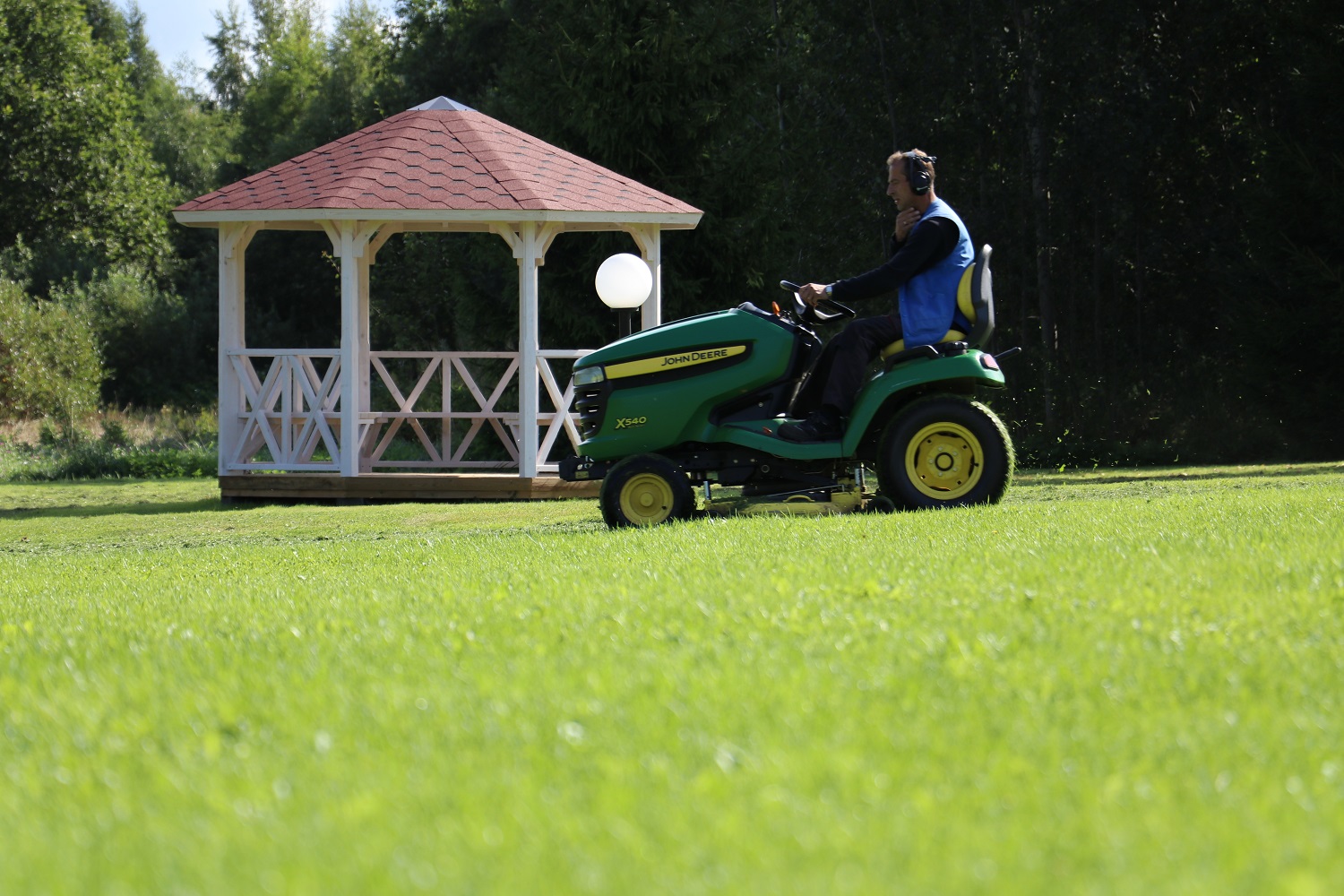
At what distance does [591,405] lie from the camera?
28.8ft

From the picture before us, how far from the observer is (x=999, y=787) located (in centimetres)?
286

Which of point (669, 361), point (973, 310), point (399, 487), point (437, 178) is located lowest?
point (399, 487)

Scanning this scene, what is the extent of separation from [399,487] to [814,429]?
241 inches

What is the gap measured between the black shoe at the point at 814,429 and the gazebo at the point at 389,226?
495 cm

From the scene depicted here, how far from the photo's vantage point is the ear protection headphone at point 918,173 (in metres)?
8.38

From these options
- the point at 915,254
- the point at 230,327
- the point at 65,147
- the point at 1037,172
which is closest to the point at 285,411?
the point at 230,327

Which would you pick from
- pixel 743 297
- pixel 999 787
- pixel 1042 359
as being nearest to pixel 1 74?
pixel 743 297

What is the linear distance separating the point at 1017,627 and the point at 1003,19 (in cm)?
2180

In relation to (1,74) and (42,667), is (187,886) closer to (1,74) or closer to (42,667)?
(42,667)

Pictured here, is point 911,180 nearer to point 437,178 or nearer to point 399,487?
point 437,178

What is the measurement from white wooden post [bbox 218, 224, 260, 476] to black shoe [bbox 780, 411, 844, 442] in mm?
7435

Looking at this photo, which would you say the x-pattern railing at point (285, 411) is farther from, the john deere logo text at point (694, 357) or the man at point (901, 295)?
the man at point (901, 295)

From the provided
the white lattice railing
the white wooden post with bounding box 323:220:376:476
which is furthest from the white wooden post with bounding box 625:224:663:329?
the white wooden post with bounding box 323:220:376:476

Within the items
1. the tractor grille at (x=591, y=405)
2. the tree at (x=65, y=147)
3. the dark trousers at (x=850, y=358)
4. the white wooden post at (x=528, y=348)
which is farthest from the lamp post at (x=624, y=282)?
the tree at (x=65, y=147)
